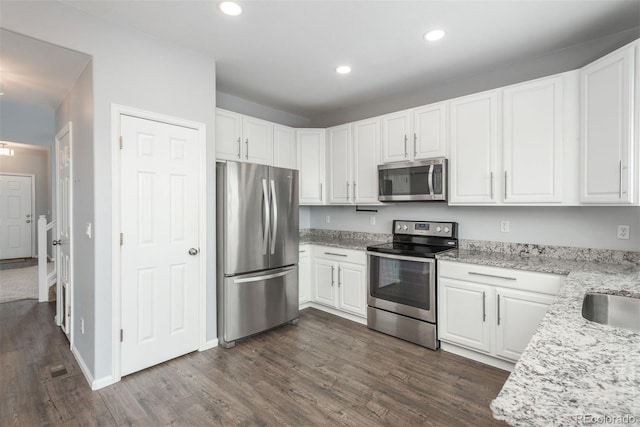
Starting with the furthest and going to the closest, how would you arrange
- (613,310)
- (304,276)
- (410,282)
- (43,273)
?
(43,273) < (304,276) < (410,282) < (613,310)

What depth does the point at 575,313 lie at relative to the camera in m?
1.27

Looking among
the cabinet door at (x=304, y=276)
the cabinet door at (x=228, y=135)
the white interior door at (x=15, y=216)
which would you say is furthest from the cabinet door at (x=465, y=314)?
the white interior door at (x=15, y=216)

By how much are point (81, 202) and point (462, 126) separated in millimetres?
3496

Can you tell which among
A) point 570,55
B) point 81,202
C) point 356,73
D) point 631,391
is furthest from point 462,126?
point 81,202

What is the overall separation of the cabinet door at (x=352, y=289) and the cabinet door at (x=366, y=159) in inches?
33.4

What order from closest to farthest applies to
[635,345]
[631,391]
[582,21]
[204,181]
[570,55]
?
[631,391], [635,345], [582,21], [570,55], [204,181]

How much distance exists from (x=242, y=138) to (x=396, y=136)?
177 centimetres

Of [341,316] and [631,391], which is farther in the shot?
[341,316]

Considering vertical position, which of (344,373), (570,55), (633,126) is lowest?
(344,373)

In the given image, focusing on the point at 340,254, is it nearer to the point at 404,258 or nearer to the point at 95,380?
the point at 404,258

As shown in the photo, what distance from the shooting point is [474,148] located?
291 cm

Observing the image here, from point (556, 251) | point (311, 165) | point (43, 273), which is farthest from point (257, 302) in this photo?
point (43, 273)

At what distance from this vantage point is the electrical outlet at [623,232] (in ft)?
7.86

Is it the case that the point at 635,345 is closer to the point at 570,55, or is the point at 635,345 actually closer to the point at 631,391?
the point at 631,391
